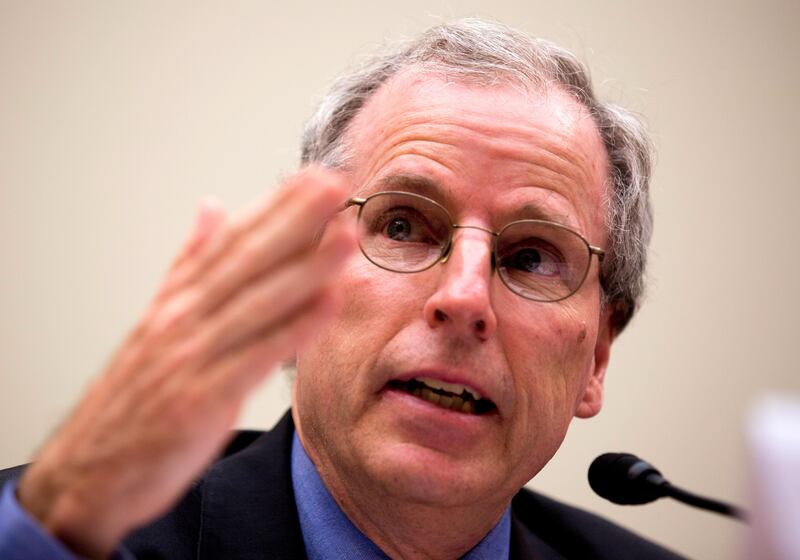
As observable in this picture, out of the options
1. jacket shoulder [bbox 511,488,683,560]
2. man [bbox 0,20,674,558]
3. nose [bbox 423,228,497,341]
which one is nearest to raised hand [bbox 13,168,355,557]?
man [bbox 0,20,674,558]

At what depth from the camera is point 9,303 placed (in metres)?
2.54

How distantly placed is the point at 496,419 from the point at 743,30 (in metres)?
2.38

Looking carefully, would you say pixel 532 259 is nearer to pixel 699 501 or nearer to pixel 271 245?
pixel 699 501

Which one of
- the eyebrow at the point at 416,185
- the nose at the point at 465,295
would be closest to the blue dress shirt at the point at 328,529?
the nose at the point at 465,295

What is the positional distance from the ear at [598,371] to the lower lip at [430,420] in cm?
53

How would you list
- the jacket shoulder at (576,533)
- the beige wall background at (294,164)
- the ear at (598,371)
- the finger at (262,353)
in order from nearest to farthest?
the finger at (262,353), the ear at (598,371), the jacket shoulder at (576,533), the beige wall background at (294,164)

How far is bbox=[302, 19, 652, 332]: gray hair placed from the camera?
171 centimetres

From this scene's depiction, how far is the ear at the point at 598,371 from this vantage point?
1838 millimetres

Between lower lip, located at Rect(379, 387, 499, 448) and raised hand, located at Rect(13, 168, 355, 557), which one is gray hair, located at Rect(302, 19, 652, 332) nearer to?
A: lower lip, located at Rect(379, 387, 499, 448)

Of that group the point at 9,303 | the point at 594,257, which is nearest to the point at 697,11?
the point at 594,257

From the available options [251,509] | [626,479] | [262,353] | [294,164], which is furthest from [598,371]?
[262,353]

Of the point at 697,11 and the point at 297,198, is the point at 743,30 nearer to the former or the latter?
the point at 697,11

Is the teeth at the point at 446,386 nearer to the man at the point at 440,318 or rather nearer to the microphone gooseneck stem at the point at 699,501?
the man at the point at 440,318

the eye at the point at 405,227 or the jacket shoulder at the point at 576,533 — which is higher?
the eye at the point at 405,227
